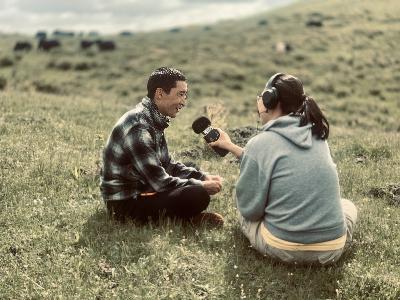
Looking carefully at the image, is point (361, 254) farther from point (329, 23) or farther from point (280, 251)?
point (329, 23)

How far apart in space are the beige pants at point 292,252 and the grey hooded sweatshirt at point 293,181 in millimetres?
181

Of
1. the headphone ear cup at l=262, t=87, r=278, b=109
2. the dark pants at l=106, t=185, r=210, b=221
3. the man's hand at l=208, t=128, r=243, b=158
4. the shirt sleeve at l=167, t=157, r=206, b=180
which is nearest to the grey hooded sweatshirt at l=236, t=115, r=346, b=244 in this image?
the headphone ear cup at l=262, t=87, r=278, b=109

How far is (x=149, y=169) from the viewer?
6082 mm

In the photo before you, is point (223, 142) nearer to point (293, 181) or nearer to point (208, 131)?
point (208, 131)

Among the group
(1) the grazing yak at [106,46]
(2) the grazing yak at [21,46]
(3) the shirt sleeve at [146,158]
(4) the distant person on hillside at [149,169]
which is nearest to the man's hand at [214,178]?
(4) the distant person on hillside at [149,169]

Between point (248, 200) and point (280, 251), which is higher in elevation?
point (248, 200)

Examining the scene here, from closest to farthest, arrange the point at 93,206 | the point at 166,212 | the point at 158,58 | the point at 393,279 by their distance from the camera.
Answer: the point at 393,279 → the point at 166,212 → the point at 93,206 → the point at 158,58

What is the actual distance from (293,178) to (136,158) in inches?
75.7

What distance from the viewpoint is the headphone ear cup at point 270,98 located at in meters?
5.09

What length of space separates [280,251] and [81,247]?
219cm

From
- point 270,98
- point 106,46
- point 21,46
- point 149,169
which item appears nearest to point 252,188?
point 270,98

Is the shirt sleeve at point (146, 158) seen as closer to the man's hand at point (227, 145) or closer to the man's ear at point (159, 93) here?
the man's ear at point (159, 93)

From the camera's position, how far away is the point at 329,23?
71625 millimetres

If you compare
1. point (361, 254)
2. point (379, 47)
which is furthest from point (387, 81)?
point (361, 254)
